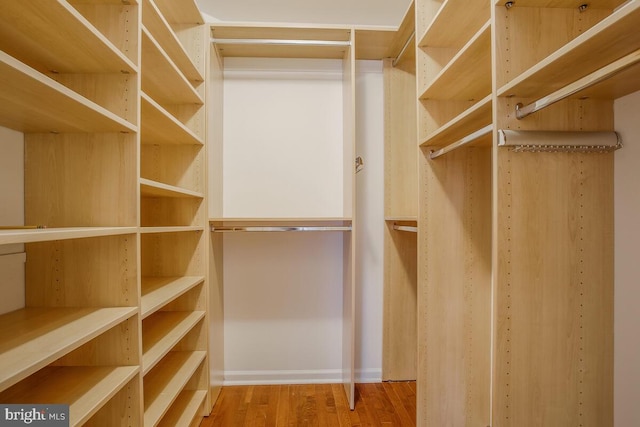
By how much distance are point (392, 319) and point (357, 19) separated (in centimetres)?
225

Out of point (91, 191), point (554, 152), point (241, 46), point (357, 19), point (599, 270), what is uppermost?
point (357, 19)

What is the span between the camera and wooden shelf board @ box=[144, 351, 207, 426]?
1373 mm

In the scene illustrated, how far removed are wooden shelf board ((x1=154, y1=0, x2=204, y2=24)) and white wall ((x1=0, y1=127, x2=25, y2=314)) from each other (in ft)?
3.64

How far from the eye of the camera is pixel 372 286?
96.5 inches

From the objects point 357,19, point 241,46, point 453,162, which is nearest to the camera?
point 453,162

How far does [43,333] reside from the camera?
36.0 inches

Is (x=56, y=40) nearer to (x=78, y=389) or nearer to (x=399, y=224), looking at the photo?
(x=78, y=389)

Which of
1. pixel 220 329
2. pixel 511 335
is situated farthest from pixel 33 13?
pixel 220 329

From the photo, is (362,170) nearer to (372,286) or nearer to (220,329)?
(372,286)

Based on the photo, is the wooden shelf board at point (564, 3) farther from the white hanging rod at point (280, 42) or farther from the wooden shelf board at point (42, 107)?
the wooden shelf board at point (42, 107)

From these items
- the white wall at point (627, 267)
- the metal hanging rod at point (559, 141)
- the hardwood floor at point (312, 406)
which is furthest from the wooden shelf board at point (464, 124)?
the hardwood floor at point (312, 406)

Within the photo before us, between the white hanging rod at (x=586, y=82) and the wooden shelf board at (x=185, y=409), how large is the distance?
6.85ft

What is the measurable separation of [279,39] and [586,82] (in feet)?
6.15

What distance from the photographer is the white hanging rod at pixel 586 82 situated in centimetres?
72
